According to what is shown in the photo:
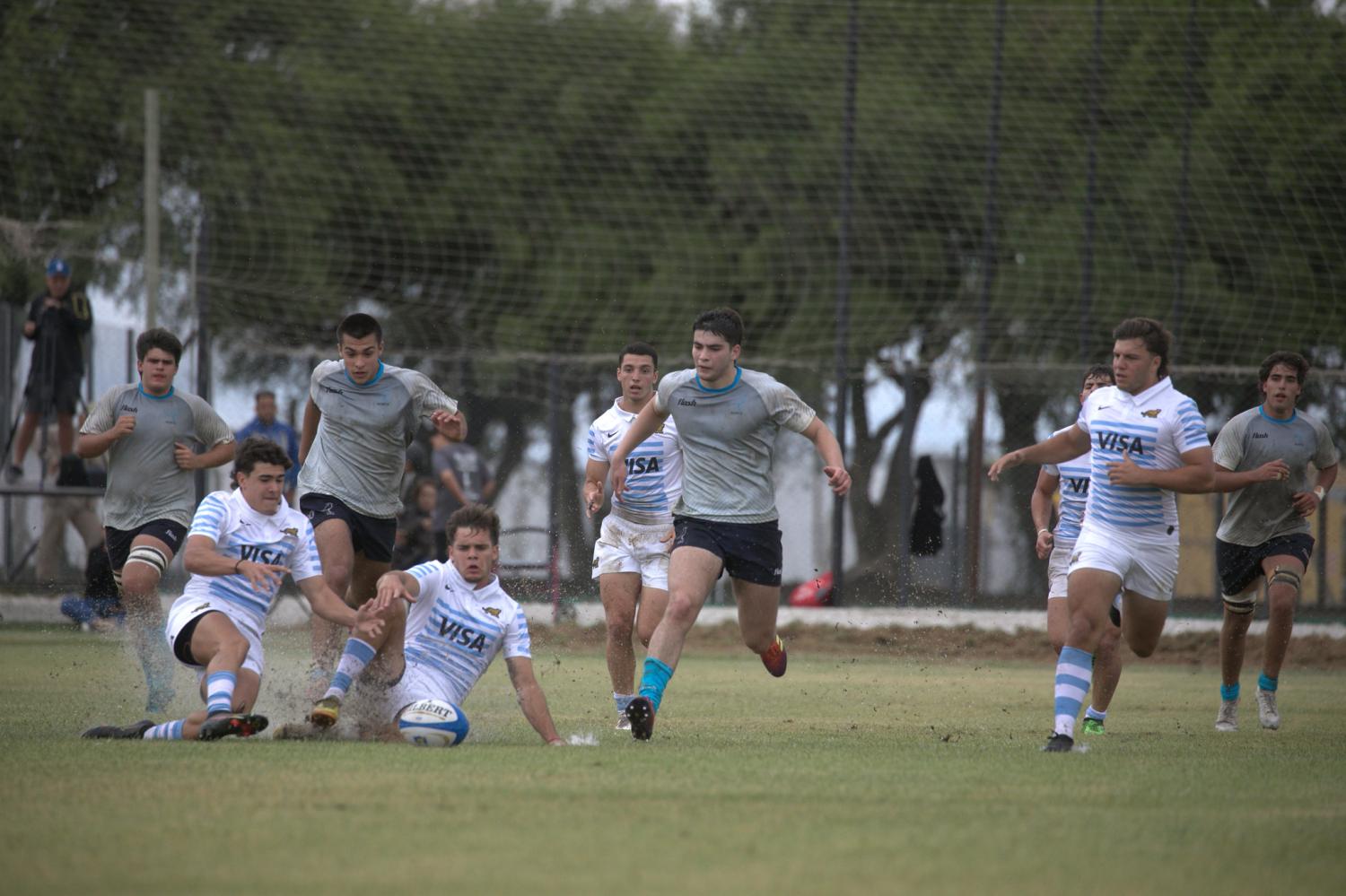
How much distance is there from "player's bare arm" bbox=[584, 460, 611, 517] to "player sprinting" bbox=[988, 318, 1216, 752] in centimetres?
281

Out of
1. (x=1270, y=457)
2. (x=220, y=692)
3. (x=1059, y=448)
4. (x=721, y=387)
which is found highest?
(x=721, y=387)

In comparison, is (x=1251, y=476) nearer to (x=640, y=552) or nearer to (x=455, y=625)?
(x=640, y=552)

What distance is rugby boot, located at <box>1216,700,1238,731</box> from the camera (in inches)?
Result: 409

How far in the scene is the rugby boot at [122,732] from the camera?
26.8 feet

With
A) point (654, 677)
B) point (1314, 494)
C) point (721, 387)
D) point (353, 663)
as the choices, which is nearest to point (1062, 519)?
point (1314, 494)

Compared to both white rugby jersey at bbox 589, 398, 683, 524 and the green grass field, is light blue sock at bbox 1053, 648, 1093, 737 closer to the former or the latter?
the green grass field

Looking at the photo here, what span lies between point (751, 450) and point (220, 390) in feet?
39.2

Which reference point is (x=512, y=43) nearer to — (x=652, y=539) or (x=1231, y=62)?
(x=1231, y=62)

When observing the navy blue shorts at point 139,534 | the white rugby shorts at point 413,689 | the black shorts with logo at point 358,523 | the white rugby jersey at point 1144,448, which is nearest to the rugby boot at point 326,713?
the white rugby shorts at point 413,689

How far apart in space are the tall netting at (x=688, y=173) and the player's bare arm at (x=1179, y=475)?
466 inches

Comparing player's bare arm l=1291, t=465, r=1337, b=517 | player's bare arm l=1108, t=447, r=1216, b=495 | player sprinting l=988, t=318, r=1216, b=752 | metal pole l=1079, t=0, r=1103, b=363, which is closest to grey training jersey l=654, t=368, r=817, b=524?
player sprinting l=988, t=318, r=1216, b=752

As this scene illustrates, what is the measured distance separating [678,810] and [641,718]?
228 centimetres

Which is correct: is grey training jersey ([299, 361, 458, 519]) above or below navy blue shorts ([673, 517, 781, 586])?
above

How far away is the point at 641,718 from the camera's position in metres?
8.34
